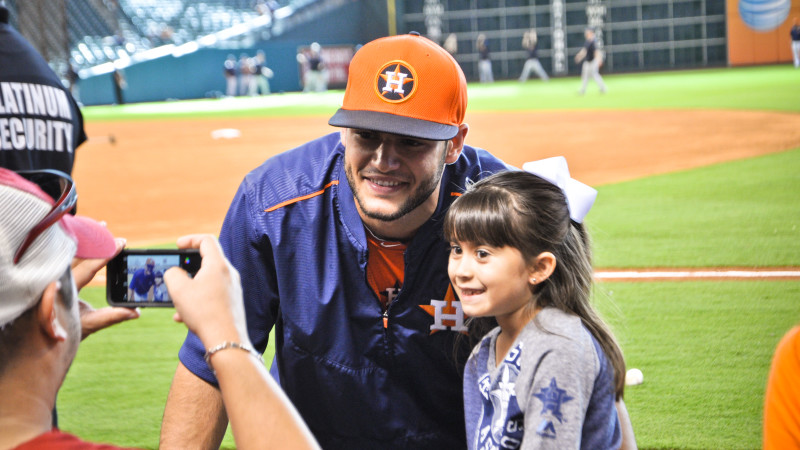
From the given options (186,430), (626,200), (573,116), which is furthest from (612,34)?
(186,430)

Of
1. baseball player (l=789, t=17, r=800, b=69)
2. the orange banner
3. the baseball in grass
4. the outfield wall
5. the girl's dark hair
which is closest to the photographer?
the girl's dark hair

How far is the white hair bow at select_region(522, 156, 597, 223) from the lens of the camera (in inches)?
109

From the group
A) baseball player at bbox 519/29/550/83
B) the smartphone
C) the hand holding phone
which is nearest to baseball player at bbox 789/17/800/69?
baseball player at bbox 519/29/550/83

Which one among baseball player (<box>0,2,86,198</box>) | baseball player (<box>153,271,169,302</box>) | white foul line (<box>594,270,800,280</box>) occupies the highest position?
baseball player (<box>0,2,86,198</box>)

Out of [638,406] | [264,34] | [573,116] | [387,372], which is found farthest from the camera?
[264,34]

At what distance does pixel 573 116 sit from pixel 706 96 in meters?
4.80

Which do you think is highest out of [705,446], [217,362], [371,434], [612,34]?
[612,34]

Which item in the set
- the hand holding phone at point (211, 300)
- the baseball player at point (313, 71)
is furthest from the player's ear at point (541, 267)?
the baseball player at point (313, 71)

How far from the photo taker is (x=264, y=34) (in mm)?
41812

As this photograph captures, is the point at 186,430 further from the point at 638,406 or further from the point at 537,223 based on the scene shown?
the point at 638,406

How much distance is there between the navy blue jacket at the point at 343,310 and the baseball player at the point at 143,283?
1013mm

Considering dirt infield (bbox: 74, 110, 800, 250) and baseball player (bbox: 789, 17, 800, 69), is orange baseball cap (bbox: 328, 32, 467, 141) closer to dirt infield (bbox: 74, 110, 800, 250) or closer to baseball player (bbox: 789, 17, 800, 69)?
dirt infield (bbox: 74, 110, 800, 250)

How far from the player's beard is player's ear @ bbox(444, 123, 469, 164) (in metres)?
0.10

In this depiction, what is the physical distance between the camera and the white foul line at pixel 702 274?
6.74 m
